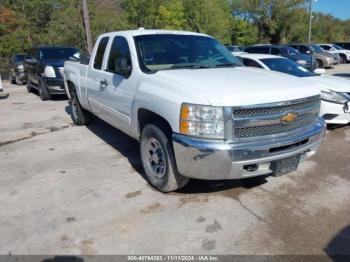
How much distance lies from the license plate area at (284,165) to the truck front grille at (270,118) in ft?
0.99

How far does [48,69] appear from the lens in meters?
10.5

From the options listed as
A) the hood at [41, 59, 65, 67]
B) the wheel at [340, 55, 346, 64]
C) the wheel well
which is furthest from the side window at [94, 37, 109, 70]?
the wheel at [340, 55, 346, 64]

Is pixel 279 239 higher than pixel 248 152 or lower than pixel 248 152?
lower

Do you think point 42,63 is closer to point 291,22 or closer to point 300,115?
point 300,115

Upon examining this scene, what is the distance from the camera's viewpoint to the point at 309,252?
3.02 meters

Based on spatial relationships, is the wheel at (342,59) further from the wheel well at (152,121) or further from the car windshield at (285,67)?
the wheel well at (152,121)

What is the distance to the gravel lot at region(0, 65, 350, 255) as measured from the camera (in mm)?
3164

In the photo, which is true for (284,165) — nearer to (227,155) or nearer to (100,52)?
(227,155)

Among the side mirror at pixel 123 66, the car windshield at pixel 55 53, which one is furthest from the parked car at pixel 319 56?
the side mirror at pixel 123 66

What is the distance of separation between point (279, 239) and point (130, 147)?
3.34m

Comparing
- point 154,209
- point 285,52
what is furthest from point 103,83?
point 285,52

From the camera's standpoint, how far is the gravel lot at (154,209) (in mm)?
3164

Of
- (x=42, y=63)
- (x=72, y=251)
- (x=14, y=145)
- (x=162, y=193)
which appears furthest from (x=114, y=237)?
(x=42, y=63)

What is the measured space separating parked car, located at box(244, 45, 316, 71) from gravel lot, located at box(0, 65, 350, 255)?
1166 centimetres
